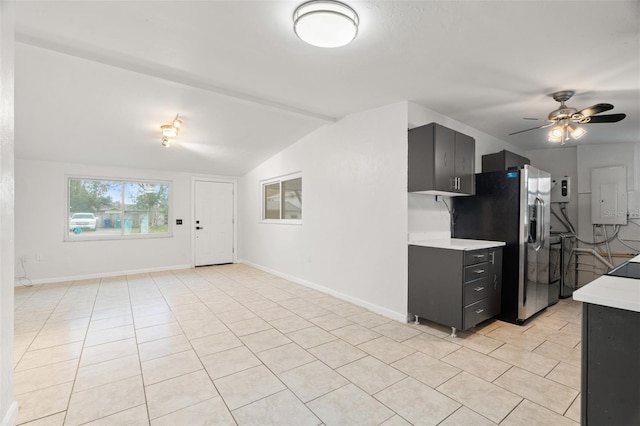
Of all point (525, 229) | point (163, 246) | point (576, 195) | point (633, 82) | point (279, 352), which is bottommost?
point (279, 352)

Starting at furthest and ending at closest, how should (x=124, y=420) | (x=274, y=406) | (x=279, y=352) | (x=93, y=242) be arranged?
(x=93, y=242), (x=279, y=352), (x=274, y=406), (x=124, y=420)

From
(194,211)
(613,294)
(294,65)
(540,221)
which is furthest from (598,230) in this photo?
(194,211)

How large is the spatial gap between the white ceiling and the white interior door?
2494mm

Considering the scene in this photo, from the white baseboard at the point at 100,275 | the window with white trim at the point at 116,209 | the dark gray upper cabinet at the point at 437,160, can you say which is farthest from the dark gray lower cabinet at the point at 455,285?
the window with white trim at the point at 116,209

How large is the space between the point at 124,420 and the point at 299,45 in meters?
2.78

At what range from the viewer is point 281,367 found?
2.34m

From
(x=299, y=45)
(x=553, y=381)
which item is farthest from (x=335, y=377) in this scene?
(x=299, y=45)

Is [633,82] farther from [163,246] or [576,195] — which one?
[163,246]

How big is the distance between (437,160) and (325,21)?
1894mm

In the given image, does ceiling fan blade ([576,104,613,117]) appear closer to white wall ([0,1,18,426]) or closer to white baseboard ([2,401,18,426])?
white wall ([0,1,18,426])

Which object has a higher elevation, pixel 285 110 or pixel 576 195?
pixel 285 110

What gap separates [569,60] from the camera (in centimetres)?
237

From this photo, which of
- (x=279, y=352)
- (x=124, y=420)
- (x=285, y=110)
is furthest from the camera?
(x=285, y=110)

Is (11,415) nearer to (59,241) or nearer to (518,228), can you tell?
(518,228)
